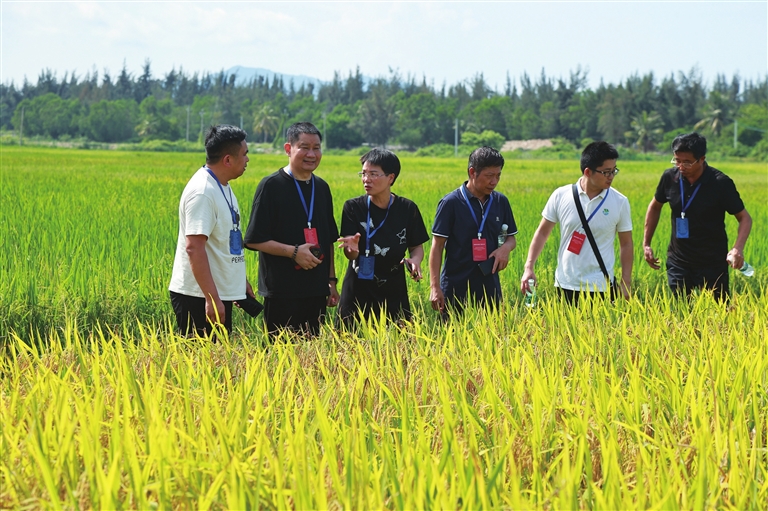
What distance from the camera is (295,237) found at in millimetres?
3973

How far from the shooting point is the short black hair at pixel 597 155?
4188mm

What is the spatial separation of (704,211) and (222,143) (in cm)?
295

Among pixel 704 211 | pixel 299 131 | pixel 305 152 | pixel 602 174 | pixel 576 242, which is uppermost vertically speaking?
pixel 299 131

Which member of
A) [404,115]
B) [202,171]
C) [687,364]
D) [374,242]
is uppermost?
[404,115]

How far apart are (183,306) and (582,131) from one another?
239 ft

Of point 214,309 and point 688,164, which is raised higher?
point 688,164

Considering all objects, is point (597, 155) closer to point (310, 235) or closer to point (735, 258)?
point (735, 258)

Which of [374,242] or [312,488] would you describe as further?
[374,242]

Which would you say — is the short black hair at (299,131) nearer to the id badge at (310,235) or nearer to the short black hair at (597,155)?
the id badge at (310,235)

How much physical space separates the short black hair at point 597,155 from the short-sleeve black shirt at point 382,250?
93 centimetres

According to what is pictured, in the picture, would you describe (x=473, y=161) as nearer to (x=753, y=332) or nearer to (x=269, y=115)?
(x=753, y=332)

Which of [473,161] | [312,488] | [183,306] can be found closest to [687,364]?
[473,161]

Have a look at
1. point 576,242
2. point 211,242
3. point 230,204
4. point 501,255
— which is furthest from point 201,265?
point 576,242

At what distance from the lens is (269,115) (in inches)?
3447
